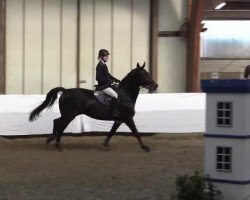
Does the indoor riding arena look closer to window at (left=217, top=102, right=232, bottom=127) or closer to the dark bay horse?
the dark bay horse

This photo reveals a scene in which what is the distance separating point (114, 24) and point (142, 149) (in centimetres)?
574

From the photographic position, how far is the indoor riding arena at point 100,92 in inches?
502

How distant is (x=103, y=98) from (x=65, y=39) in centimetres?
503

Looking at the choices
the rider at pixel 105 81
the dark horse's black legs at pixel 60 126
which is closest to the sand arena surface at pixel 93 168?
the dark horse's black legs at pixel 60 126

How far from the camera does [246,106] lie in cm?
816

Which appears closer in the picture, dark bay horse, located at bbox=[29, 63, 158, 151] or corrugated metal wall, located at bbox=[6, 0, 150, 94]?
dark bay horse, located at bbox=[29, 63, 158, 151]

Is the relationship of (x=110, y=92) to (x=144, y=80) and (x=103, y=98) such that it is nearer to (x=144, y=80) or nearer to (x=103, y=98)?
(x=103, y=98)

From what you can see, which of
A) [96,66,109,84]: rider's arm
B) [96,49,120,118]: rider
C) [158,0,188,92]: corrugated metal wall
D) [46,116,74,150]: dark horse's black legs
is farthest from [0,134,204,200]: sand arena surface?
[158,0,188,92]: corrugated metal wall

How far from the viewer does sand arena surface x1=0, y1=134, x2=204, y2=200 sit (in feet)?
30.8

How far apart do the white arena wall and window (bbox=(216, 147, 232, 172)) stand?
31.1 ft

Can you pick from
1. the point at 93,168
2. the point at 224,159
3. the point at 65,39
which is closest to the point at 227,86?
the point at 224,159

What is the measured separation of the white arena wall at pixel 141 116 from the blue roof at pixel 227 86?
9.35m

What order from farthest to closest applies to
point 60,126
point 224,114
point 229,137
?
1. point 60,126
2. point 224,114
3. point 229,137

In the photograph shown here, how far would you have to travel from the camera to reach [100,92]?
15.0m
